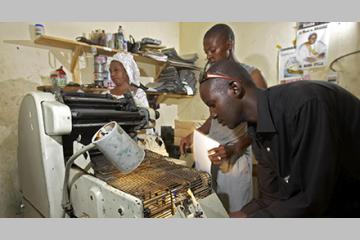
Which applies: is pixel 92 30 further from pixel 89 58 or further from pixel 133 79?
pixel 133 79

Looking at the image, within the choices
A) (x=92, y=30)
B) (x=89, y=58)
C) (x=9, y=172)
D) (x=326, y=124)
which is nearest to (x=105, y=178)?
(x=326, y=124)

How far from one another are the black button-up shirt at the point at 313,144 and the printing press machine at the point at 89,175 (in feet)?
0.96

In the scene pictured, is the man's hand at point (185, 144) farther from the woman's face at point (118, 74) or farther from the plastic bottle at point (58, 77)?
the plastic bottle at point (58, 77)

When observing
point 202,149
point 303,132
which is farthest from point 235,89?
point 202,149

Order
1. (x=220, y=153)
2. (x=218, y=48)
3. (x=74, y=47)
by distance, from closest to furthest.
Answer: (x=220, y=153) < (x=218, y=48) < (x=74, y=47)

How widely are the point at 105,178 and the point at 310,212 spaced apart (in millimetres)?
731

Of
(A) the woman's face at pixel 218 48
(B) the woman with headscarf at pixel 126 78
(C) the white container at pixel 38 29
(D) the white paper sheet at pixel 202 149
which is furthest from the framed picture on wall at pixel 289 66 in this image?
(C) the white container at pixel 38 29

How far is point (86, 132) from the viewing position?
1078 mm

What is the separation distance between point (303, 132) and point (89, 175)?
82 cm

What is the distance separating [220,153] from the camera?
1415 millimetres

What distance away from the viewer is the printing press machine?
74 centimetres

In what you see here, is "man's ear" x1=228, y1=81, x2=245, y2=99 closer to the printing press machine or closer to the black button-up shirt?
the black button-up shirt

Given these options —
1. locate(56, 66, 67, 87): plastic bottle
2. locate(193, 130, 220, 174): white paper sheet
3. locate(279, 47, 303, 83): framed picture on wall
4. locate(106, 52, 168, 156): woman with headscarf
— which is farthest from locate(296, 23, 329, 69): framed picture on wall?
locate(56, 66, 67, 87): plastic bottle

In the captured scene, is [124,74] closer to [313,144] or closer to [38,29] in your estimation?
[38,29]
